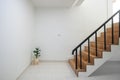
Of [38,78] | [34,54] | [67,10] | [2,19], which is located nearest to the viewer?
[2,19]

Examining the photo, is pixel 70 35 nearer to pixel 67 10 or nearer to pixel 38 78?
pixel 67 10


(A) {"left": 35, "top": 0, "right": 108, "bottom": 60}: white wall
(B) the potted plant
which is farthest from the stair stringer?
(A) {"left": 35, "top": 0, "right": 108, "bottom": 60}: white wall

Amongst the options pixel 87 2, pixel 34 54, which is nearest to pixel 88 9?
pixel 87 2

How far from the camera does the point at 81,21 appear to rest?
262 inches

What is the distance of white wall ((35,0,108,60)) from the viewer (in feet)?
21.8

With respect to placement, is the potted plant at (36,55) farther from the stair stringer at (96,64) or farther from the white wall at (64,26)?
the stair stringer at (96,64)

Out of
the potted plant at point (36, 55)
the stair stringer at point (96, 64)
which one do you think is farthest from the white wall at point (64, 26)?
the stair stringer at point (96, 64)

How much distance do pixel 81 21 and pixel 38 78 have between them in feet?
12.4

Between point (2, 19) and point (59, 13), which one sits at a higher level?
point (59, 13)

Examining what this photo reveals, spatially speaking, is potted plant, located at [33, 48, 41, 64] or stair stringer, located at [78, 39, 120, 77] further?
potted plant, located at [33, 48, 41, 64]

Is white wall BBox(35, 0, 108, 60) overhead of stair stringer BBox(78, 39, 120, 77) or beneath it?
overhead

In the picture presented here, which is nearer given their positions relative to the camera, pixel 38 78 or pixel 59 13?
pixel 38 78

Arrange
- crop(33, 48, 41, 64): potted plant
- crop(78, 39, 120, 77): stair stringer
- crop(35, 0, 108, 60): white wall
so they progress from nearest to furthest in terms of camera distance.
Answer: crop(78, 39, 120, 77): stair stringer → crop(33, 48, 41, 64): potted plant → crop(35, 0, 108, 60): white wall

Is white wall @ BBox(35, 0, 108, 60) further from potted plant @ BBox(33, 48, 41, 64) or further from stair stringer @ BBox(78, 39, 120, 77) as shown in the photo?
stair stringer @ BBox(78, 39, 120, 77)
